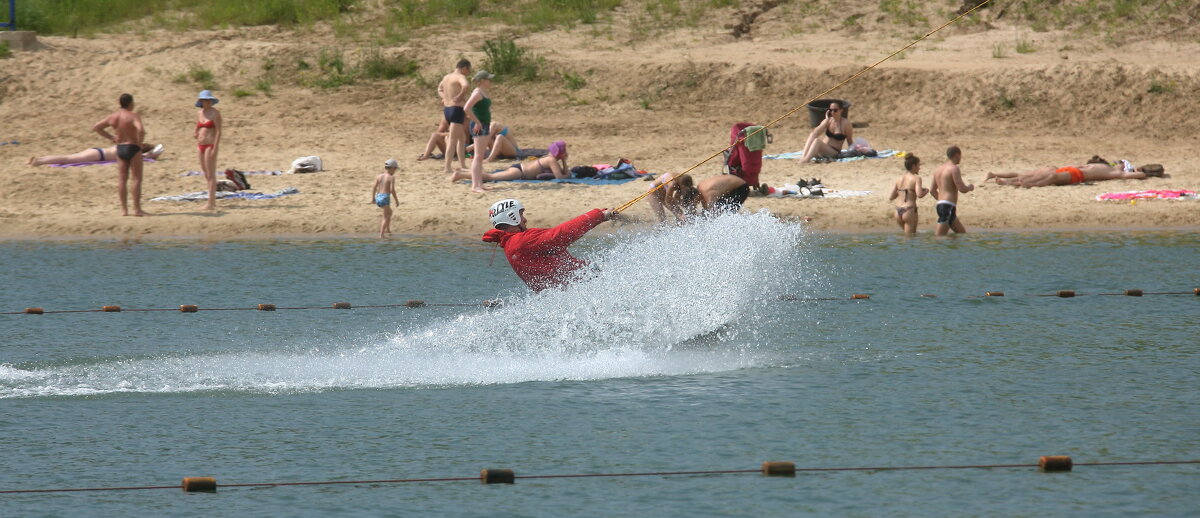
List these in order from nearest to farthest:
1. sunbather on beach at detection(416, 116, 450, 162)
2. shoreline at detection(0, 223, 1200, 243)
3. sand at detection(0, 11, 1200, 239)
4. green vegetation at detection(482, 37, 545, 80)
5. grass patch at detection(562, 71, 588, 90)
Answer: shoreline at detection(0, 223, 1200, 243), sand at detection(0, 11, 1200, 239), sunbather on beach at detection(416, 116, 450, 162), grass patch at detection(562, 71, 588, 90), green vegetation at detection(482, 37, 545, 80)

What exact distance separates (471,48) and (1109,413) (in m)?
19.4

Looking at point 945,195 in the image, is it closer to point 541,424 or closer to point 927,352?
point 927,352

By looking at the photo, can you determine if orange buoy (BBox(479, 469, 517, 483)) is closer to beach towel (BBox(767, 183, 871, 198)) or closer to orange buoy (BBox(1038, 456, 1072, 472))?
orange buoy (BBox(1038, 456, 1072, 472))

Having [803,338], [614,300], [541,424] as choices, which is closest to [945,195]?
[803,338]

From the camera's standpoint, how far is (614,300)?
12344mm

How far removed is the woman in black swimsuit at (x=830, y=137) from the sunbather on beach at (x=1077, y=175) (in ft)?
7.95

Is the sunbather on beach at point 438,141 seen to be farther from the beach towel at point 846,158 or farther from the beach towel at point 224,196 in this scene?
the beach towel at point 846,158

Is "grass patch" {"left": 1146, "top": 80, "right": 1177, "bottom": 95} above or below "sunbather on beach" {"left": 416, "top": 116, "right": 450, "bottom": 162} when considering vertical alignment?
above

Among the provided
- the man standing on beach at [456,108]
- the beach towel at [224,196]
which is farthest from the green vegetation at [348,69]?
the beach towel at [224,196]

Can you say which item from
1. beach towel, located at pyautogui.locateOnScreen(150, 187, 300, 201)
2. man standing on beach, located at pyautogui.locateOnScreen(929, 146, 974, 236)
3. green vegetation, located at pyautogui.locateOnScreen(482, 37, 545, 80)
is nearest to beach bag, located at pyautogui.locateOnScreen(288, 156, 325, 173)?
beach towel, located at pyautogui.locateOnScreen(150, 187, 300, 201)

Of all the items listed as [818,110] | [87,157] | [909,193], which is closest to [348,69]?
[87,157]

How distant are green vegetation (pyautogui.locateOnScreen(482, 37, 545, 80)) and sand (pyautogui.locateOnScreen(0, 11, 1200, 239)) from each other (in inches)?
9.9

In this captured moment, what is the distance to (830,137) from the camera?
901 inches

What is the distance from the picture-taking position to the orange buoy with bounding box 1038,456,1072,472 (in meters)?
8.89
